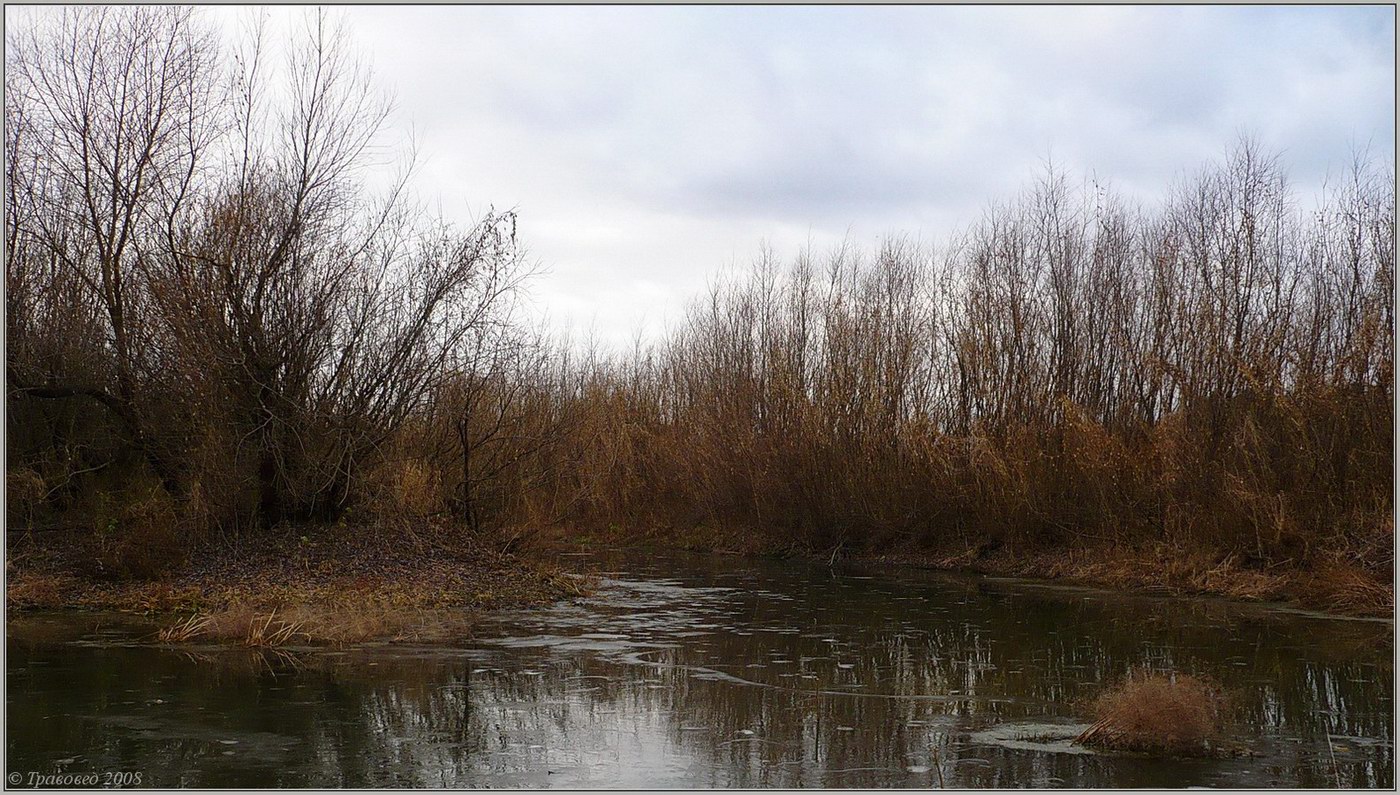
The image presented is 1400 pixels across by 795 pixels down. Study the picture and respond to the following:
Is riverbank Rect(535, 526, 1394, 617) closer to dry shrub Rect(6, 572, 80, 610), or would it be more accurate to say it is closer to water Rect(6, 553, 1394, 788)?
water Rect(6, 553, 1394, 788)

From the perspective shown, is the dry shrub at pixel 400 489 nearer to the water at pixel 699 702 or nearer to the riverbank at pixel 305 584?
the riverbank at pixel 305 584

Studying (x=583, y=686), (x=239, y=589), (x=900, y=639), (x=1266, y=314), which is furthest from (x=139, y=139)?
(x=1266, y=314)

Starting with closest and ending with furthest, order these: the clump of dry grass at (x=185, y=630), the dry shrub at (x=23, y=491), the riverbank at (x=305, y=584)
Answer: the clump of dry grass at (x=185, y=630) < the riverbank at (x=305, y=584) < the dry shrub at (x=23, y=491)

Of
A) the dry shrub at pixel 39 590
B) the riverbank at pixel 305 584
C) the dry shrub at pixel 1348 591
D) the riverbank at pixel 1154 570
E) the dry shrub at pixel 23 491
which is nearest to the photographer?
the riverbank at pixel 305 584

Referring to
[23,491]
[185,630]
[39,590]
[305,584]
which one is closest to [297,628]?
[185,630]

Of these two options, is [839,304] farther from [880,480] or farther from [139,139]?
[139,139]

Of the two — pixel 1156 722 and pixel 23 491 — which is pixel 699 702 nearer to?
pixel 1156 722

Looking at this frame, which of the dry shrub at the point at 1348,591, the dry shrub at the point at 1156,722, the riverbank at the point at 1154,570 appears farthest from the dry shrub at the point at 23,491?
the dry shrub at the point at 1348,591

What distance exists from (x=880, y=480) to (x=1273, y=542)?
11.6 m

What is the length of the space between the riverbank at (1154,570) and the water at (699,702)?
44.9 inches

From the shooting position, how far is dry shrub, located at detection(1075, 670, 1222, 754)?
8984 mm

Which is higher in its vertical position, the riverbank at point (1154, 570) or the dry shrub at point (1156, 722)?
the riverbank at point (1154, 570)

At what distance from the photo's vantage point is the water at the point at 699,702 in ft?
28.2

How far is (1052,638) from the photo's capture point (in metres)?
16.3
